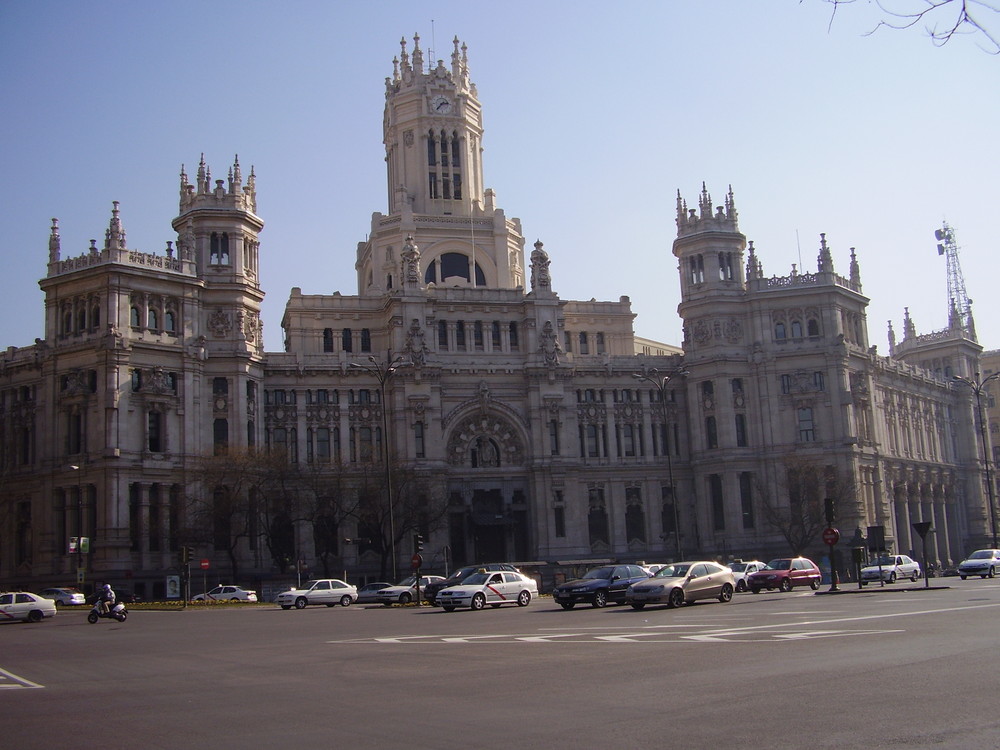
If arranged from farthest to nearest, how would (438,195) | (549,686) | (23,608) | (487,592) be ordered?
(438,195), (23,608), (487,592), (549,686)

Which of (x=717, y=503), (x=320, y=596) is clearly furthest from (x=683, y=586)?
(x=717, y=503)

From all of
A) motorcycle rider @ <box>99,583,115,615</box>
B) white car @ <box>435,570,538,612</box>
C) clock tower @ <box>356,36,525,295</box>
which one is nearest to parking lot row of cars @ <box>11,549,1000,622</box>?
white car @ <box>435,570,538,612</box>

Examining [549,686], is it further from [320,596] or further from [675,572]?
[320,596]

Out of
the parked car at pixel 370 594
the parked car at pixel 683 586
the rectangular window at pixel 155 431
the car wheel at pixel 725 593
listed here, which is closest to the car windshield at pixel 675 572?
the parked car at pixel 683 586

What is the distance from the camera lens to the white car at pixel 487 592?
43094 millimetres

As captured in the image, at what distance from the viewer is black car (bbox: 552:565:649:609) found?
1571 inches

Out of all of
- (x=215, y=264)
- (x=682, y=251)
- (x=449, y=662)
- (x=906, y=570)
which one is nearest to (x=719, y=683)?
(x=449, y=662)

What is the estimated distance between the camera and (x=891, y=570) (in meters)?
58.4

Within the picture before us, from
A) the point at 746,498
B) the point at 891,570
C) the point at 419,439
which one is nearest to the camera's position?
the point at 891,570

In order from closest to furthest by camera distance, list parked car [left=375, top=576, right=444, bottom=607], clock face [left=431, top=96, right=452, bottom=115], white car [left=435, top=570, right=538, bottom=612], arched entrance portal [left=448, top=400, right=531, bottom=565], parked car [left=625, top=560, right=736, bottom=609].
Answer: parked car [left=625, top=560, right=736, bottom=609], white car [left=435, top=570, right=538, bottom=612], parked car [left=375, top=576, right=444, bottom=607], arched entrance portal [left=448, top=400, right=531, bottom=565], clock face [left=431, top=96, right=452, bottom=115]

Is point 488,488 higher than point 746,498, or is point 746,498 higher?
point 488,488

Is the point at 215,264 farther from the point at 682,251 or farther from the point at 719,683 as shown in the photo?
the point at 719,683

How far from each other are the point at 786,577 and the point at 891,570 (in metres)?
12.3

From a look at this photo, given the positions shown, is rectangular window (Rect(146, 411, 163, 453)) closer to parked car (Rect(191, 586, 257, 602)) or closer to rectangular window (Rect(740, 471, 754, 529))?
parked car (Rect(191, 586, 257, 602))
